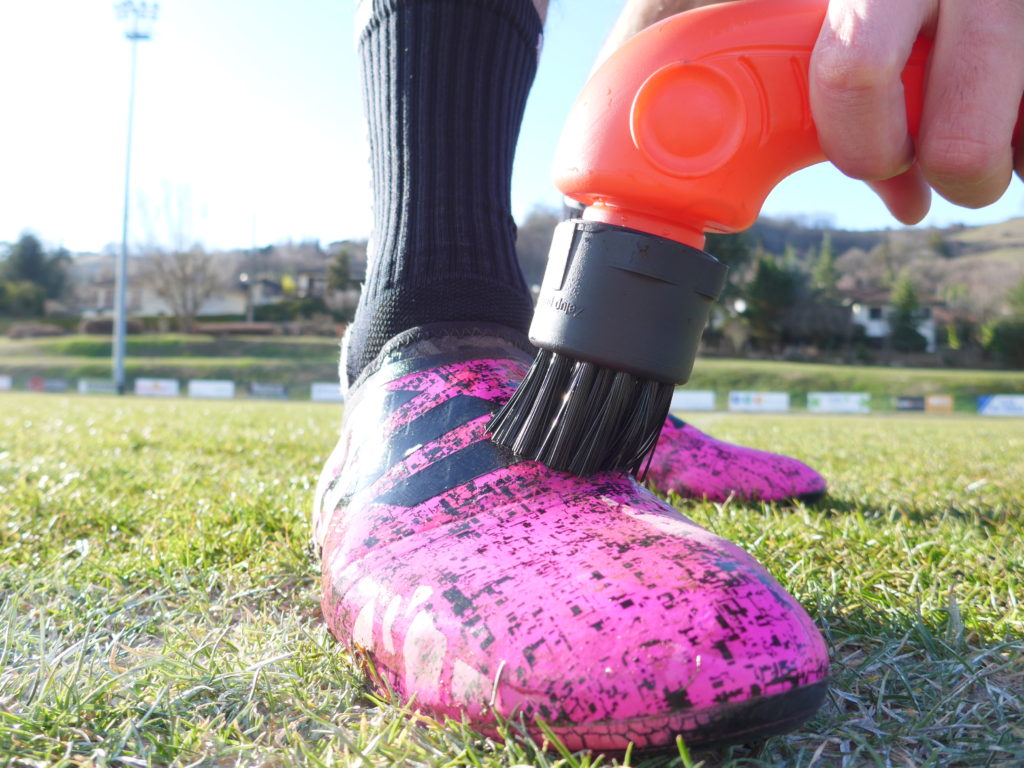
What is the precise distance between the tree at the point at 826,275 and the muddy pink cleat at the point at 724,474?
4895 cm

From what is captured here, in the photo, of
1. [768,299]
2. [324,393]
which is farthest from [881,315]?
[324,393]

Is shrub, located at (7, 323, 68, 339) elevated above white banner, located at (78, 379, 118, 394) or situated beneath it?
elevated above

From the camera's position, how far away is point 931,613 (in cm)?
91

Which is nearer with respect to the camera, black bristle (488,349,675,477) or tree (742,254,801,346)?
black bristle (488,349,675,477)

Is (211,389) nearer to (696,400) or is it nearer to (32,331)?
(696,400)

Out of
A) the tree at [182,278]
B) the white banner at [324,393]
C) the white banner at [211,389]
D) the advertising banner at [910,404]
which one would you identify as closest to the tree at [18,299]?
the tree at [182,278]

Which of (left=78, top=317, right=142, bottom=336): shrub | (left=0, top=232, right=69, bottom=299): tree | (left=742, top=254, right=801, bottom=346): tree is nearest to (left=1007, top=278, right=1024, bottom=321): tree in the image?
(left=742, top=254, right=801, bottom=346): tree

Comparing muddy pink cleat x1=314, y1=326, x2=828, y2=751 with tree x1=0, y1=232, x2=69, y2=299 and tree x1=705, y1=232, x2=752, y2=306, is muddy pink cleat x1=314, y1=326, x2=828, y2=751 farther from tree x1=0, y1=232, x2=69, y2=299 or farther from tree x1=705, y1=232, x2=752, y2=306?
tree x1=0, y1=232, x2=69, y2=299

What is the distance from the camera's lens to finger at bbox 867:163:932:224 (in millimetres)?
934

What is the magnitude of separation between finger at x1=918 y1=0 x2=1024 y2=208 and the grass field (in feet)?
1.70

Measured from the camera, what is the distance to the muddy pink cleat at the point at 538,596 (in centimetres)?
58

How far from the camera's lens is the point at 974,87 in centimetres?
68

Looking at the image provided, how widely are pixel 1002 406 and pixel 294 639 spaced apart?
101 ft

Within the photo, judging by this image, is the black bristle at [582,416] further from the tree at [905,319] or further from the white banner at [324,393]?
the tree at [905,319]
